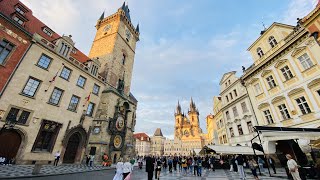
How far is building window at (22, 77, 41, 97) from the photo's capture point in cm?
1497

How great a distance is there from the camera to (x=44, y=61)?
667 inches

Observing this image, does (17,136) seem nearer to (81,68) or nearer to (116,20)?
(81,68)

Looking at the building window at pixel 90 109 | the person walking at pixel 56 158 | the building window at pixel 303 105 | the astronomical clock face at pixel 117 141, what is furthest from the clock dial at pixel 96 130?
the building window at pixel 303 105

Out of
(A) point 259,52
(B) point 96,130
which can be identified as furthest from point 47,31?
(A) point 259,52

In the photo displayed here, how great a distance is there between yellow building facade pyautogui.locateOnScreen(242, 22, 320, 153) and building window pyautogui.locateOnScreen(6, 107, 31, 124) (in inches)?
829

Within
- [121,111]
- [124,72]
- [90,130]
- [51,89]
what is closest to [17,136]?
[51,89]

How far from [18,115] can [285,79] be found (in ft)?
86.7

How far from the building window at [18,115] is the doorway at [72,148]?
5.51 meters

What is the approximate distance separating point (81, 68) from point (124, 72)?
34.1 feet

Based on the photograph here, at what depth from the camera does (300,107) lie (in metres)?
14.1

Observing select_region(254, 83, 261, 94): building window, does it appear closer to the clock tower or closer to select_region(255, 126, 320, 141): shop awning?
select_region(255, 126, 320, 141): shop awning

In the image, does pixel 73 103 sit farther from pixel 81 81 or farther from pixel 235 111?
pixel 235 111

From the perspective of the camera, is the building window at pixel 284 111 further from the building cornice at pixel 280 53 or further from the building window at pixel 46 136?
the building window at pixel 46 136

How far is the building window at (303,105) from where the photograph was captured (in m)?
13.5
